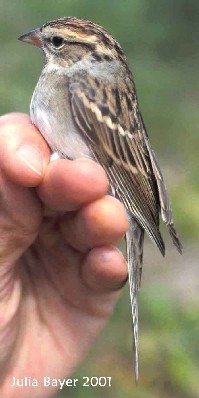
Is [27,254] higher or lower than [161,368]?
higher

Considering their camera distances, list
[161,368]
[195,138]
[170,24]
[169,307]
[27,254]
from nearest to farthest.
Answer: [27,254] → [161,368] → [169,307] → [195,138] → [170,24]

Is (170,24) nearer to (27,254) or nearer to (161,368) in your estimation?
(161,368)

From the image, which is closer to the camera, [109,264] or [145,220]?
[109,264]

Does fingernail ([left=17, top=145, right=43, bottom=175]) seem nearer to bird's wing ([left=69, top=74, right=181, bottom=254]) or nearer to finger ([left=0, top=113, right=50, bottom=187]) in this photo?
finger ([left=0, top=113, right=50, bottom=187])

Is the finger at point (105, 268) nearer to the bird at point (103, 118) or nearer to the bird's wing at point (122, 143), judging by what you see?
the bird at point (103, 118)

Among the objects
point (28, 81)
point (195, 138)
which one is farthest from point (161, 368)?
point (28, 81)

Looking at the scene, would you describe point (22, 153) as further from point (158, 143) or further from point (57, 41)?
point (158, 143)

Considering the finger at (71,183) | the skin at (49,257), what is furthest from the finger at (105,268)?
the finger at (71,183)

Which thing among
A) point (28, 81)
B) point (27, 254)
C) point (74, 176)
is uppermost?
point (74, 176)
